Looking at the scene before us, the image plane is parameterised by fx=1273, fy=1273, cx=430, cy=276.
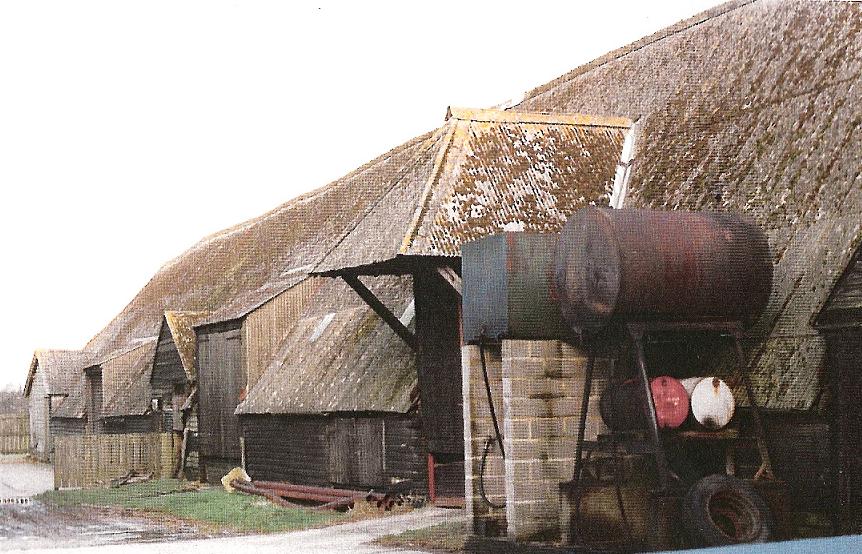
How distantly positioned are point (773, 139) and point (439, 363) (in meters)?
6.63

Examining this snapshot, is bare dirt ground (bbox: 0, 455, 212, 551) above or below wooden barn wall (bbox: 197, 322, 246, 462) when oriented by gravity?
below

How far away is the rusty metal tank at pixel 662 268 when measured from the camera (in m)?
14.0

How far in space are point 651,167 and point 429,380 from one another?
16.7 ft

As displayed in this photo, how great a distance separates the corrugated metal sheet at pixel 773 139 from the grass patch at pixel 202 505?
7.47m

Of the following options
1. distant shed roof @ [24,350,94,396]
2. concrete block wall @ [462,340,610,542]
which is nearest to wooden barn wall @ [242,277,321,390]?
concrete block wall @ [462,340,610,542]

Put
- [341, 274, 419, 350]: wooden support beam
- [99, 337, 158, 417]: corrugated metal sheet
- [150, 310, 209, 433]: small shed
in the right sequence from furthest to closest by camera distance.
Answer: [99, 337, 158, 417]: corrugated metal sheet < [150, 310, 209, 433]: small shed < [341, 274, 419, 350]: wooden support beam

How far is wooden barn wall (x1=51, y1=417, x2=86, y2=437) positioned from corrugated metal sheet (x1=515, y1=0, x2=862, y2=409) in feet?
92.4

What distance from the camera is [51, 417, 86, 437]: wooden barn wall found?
145 feet

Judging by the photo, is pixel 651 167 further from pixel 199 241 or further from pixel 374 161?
→ pixel 199 241

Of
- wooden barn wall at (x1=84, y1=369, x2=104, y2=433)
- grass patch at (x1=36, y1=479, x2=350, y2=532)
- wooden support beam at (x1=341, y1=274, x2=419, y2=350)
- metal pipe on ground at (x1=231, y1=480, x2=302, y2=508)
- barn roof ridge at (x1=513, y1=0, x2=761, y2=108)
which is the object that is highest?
barn roof ridge at (x1=513, y1=0, x2=761, y2=108)

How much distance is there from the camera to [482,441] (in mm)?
16641

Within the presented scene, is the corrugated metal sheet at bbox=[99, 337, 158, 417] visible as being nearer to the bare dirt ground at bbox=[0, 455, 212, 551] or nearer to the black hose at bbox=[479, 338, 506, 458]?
the bare dirt ground at bbox=[0, 455, 212, 551]

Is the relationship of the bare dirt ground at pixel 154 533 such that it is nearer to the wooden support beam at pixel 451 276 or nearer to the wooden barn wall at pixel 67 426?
the wooden support beam at pixel 451 276

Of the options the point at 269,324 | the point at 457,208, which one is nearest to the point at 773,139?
the point at 457,208
